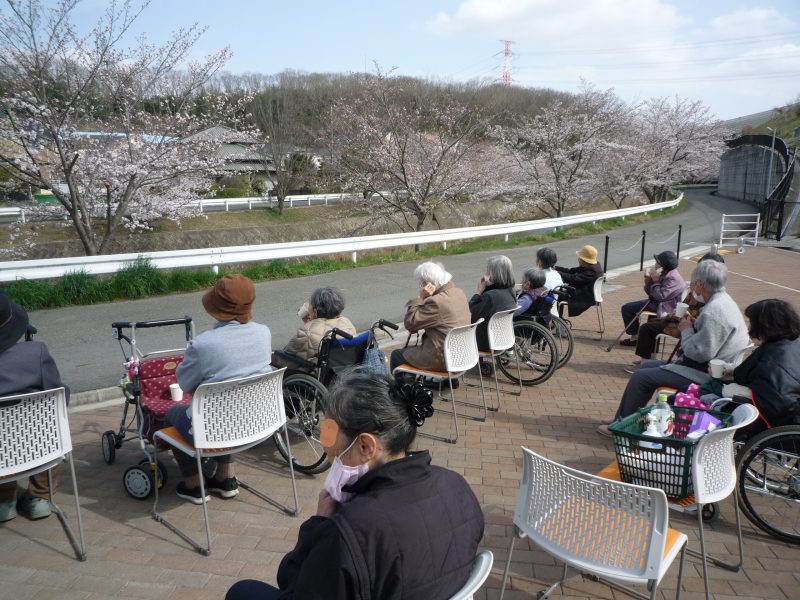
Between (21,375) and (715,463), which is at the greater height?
(21,375)

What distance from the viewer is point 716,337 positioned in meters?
4.25

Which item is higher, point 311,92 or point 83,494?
point 311,92

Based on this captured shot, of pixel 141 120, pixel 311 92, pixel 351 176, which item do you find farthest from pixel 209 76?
pixel 311 92

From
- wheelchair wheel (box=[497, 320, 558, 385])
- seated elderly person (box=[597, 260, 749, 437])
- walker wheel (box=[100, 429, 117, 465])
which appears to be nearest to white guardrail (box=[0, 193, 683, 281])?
walker wheel (box=[100, 429, 117, 465])

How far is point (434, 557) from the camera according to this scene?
1621 millimetres

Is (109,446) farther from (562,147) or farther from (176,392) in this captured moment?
(562,147)

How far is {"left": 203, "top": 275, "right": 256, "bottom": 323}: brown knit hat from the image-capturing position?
3584 mm

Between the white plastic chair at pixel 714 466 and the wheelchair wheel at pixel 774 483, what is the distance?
0.46 m

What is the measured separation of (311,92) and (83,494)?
142 feet

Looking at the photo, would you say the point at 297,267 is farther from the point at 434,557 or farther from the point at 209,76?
the point at 434,557

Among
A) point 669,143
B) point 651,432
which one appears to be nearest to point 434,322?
point 651,432

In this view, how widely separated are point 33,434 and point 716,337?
14.7ft

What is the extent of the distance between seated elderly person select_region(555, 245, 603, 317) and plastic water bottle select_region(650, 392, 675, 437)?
14.1ft

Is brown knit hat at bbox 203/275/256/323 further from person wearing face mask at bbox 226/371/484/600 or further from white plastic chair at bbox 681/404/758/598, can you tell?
white plastic chair at bbox 681/404/758/598
